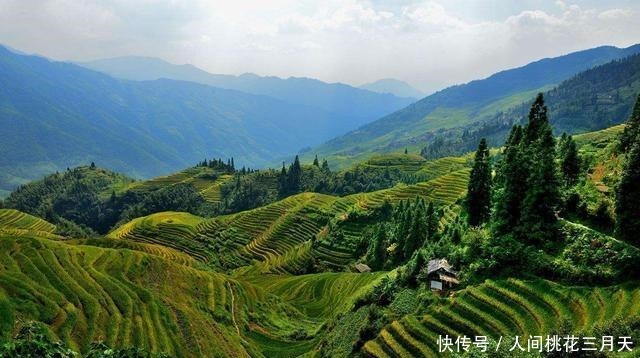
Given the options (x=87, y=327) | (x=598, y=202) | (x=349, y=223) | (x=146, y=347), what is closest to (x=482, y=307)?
(x=598, y=202)

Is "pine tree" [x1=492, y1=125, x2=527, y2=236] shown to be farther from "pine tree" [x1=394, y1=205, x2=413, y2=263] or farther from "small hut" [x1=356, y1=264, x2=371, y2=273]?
"small hut" [x1=356, y1=264, x2=371, y2=273]

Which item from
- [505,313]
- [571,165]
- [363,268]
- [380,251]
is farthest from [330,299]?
[505,313]

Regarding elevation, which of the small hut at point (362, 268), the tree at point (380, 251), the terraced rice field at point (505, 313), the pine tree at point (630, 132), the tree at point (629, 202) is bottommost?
the small hut at point (362, 268)

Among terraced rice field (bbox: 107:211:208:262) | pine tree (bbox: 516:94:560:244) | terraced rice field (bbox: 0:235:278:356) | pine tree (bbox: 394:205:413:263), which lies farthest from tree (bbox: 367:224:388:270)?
terraced rice field (bbox: 107:211:208:262)

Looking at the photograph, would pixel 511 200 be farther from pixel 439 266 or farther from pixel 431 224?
pixel 431 224

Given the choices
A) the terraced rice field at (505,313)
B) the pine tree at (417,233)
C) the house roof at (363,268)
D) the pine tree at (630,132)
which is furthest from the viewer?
the house roof at (363,268)

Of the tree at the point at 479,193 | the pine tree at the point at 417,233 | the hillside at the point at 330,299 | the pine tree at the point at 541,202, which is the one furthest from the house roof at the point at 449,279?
the pine tree at the point at 417,233

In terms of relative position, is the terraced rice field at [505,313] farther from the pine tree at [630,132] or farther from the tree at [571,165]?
the pine tree at [630,132]

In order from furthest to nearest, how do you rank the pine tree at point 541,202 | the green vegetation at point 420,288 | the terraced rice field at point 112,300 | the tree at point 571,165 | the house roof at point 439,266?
the tree at point 571,165, the house roof at point 439,266, the terraced rice field at point 112,300, the pine tree at point 541,202, the green vegetation at point 420,288
